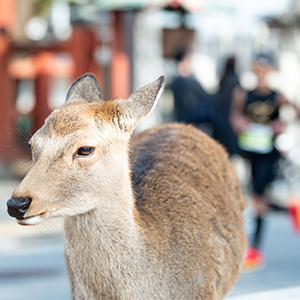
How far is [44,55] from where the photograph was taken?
12367 millimetres

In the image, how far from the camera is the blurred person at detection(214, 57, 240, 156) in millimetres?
7977

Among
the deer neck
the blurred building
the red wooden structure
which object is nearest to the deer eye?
the deer neck

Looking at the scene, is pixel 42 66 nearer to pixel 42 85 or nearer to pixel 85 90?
pixel 42 85

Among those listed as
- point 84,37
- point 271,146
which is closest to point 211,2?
point 84,37

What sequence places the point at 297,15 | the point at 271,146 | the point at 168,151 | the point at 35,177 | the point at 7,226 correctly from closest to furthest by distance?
1. the point at 35,177
2. the point at 168,151
3. the point at 271,146
4. the point at 7,226
5. the point at 297,15

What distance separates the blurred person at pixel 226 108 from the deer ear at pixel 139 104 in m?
4.55

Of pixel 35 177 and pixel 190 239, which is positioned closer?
pixel 35 177

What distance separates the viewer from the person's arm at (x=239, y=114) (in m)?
7.34

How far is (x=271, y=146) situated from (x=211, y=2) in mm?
4653

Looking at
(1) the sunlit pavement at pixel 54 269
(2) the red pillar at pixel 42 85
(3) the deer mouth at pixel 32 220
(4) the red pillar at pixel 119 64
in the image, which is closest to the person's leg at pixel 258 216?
(1) the sunlit pavement at pixel 54 269

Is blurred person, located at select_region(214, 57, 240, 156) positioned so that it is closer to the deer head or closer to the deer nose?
the deer head

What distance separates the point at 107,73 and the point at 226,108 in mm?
4543

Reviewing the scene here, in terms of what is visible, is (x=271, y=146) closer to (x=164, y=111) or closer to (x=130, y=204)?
(x=130, y=204)

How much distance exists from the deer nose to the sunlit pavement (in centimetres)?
271
